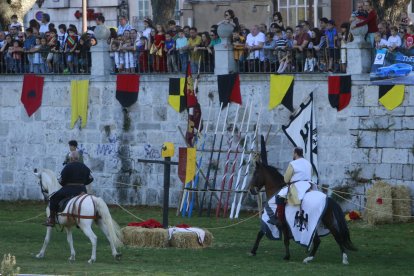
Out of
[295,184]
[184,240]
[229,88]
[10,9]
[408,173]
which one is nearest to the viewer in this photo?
[295,184]

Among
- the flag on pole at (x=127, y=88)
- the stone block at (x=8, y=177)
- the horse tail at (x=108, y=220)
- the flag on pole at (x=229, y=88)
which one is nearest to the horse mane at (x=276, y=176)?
the horse tail at (x=108, y=220)

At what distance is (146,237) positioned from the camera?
2583cm

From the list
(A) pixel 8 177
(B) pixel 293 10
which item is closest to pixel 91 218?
(A) pixel 8 177

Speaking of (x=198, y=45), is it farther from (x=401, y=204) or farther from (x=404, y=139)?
(x=401, y=204)

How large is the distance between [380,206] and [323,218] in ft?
20.9

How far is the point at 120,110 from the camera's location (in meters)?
35.1

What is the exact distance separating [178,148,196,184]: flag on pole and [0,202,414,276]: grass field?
1393mm

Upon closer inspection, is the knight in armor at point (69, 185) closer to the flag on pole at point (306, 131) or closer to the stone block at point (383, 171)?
the flag on pole at point (306, 131)

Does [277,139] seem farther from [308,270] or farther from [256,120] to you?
[308,270]

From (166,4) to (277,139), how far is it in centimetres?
973

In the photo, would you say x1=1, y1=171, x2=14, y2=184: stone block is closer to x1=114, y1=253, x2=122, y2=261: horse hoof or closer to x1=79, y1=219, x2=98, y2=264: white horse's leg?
x1=79, y1=219, x2=98, y2=264: white horse's leg

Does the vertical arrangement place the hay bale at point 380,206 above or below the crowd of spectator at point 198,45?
below

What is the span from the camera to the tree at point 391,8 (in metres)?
34.8

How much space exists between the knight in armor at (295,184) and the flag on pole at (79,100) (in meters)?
12.2
